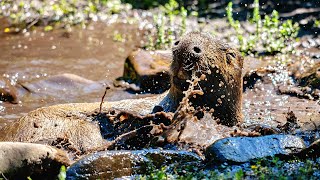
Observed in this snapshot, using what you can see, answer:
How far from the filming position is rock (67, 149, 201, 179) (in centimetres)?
533

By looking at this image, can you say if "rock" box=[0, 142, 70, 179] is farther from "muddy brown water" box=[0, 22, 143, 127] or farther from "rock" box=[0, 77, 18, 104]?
"rock" box=[0, 77, 18, 104]

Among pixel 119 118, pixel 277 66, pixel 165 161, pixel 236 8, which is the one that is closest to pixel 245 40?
pixel 277 66

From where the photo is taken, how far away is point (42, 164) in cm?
554

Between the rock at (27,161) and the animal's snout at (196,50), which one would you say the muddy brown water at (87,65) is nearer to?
the animal's snout at (196,50)

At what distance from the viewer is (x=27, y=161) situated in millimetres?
5508

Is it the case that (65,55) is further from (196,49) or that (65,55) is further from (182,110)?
(182,110)

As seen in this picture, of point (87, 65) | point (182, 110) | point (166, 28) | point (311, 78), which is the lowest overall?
point (87, 65)

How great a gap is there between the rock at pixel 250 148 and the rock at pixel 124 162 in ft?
0.79

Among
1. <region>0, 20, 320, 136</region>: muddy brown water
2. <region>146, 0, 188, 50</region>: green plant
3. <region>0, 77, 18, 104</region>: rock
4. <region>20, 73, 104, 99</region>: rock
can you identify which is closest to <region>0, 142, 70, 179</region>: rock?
<region>0, 20, 320, 136</region>: muddy brown water

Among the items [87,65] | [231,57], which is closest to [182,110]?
[231,57]

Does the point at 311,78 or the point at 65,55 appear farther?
the point at 65,55

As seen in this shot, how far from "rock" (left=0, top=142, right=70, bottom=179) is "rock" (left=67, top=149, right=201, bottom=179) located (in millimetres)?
286

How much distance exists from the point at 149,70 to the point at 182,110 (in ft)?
11.1

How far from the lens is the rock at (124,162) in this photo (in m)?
5.33
